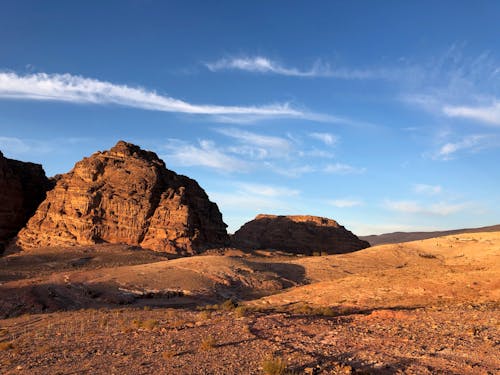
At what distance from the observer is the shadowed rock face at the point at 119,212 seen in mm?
55688

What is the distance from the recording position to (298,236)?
81.3m

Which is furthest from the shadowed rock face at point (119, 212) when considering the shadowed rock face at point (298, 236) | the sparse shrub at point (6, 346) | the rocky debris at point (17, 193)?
the sparse shrub at point (6, 346)

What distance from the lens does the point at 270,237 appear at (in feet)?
268

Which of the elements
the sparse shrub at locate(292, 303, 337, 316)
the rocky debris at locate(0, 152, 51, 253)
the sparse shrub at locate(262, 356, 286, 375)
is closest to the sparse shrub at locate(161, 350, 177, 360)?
the sparse shrub at locate(262, 356, 286, 375)

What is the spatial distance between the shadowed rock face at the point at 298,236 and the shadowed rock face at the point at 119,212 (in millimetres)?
17563

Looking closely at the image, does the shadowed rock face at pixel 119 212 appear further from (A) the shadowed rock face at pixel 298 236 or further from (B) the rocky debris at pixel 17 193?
(A) the shadowed rock face at pixel 298 236

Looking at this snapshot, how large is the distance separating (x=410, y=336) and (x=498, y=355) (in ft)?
7.61

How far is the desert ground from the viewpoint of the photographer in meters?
8.88

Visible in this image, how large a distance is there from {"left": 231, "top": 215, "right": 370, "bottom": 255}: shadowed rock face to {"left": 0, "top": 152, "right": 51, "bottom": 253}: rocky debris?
3527 cm

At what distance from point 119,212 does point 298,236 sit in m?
37.2

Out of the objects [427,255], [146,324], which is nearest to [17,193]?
[427,255]

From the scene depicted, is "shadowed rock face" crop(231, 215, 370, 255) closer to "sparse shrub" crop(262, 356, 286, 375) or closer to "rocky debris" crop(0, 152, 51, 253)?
"rocky debris" crop(0, 152, 51, 253)

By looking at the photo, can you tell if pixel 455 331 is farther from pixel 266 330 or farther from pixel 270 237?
pixel 270 237

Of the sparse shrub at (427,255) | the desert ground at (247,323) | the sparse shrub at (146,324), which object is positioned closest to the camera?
the desert ground at (247,323)
